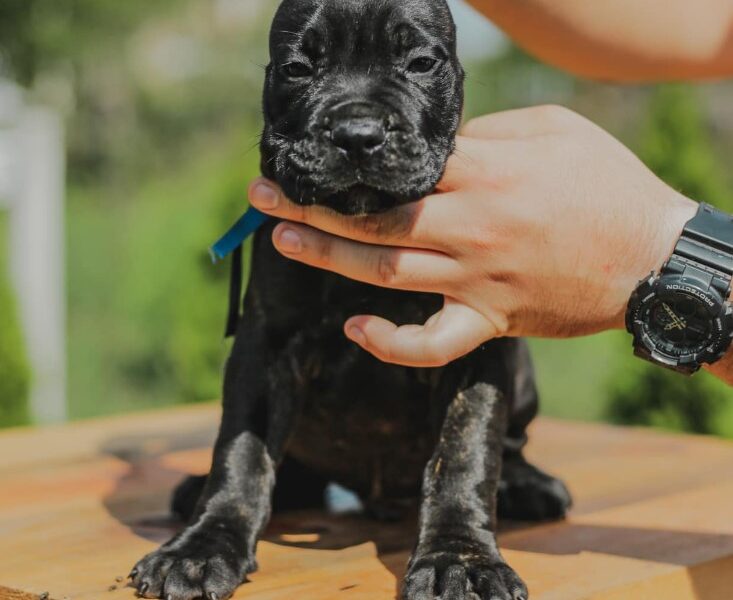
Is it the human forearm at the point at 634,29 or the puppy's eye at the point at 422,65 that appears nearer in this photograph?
the puppy's eye at the point at 422,65

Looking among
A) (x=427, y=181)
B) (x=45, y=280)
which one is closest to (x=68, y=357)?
(x=45, y=280)

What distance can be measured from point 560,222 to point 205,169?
1749 centimetres

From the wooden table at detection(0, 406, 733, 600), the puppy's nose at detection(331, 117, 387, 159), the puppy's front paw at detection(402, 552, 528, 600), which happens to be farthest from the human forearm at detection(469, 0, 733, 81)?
the puppy's front paw at detection(402, 552, 528, 600)

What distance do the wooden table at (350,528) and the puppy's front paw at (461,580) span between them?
0.10m

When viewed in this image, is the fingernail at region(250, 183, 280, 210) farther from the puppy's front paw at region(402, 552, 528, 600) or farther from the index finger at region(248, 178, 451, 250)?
the puppy's front paw at region(402, 552, 528, 600)

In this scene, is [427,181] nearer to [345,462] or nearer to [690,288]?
[690,288]

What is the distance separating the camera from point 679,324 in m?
2.60

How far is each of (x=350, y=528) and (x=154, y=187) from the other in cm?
1665

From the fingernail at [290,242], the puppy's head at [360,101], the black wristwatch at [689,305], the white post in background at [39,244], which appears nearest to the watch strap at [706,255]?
the black wristwatch at [689,305]

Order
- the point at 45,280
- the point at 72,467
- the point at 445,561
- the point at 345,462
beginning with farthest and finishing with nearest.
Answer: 1. the point at 45,280
2. the point at 72,467
3. the point at 345,462
4. the point at 445,561

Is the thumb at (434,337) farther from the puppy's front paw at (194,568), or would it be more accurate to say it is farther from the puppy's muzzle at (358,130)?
the puppy's front paw at (194,568)

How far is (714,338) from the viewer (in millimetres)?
2580

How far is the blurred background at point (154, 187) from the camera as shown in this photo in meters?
7.12

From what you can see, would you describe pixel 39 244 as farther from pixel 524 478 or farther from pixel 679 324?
pixel 679 324
